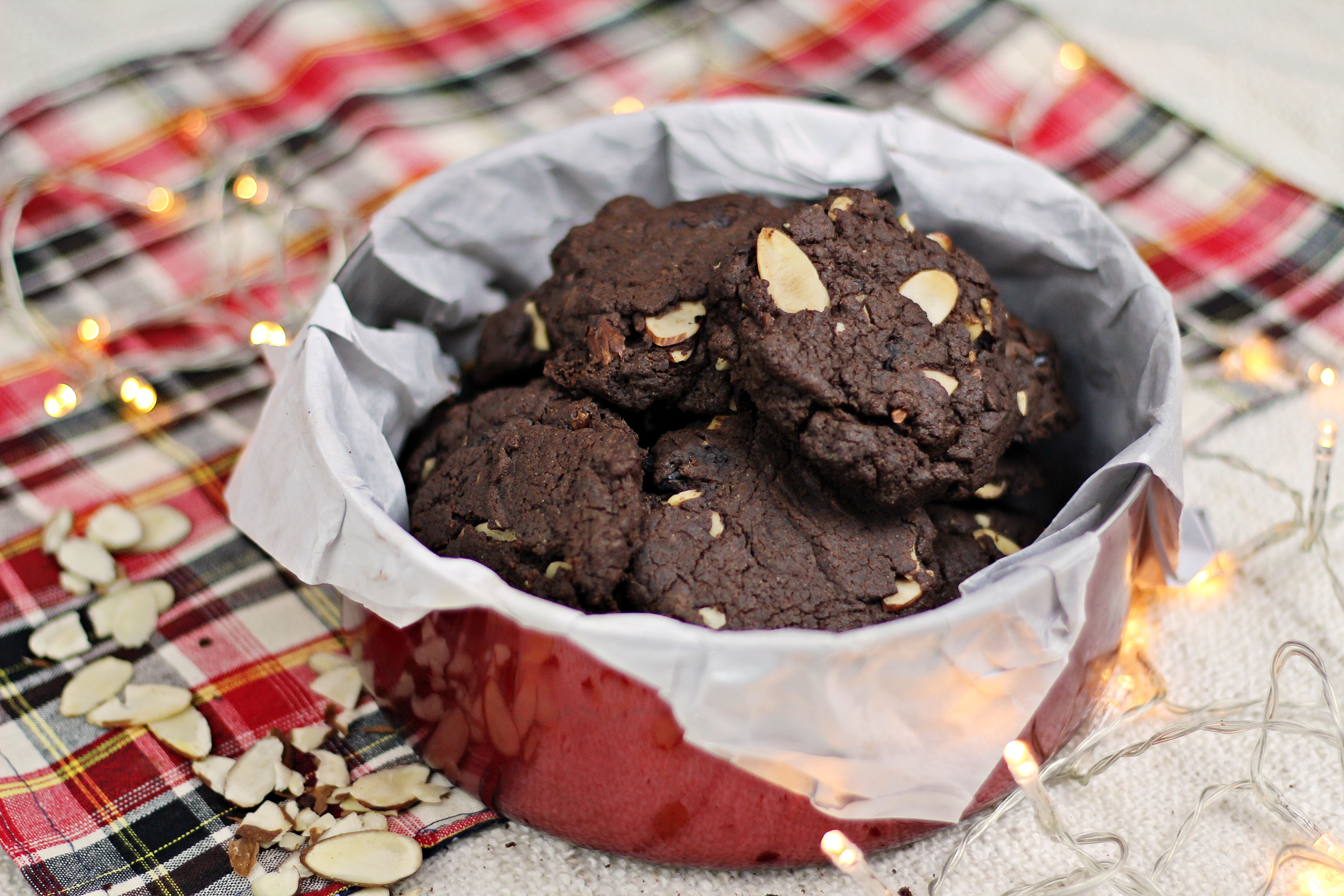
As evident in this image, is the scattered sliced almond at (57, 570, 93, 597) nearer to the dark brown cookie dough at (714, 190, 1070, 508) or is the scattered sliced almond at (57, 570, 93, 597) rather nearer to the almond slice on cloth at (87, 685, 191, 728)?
the almond slice on cloth at (87, 685, 191, 728)

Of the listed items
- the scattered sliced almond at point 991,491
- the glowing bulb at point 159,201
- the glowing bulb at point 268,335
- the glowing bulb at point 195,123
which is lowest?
the scattered sliced almond at point 991,491

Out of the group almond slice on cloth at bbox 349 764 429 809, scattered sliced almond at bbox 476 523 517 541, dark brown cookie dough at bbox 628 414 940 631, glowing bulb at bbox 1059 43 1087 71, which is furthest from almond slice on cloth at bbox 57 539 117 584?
glowing bulb at bbox 1059 43 1087 71

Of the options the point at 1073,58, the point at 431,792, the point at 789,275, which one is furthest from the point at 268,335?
the point at 1073,58


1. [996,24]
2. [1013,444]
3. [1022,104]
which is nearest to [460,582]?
[1013,444]

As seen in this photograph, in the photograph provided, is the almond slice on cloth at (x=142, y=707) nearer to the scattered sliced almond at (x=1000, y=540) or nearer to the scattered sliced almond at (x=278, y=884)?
the scattered sliced almond at (x=278, y=884)

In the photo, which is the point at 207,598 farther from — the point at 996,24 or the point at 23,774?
the point at 996,24

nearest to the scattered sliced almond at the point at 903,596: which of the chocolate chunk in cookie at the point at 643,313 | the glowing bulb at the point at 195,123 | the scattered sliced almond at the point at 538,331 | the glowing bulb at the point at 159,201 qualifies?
the chocolate chunk in cookie at the point at 643,313
